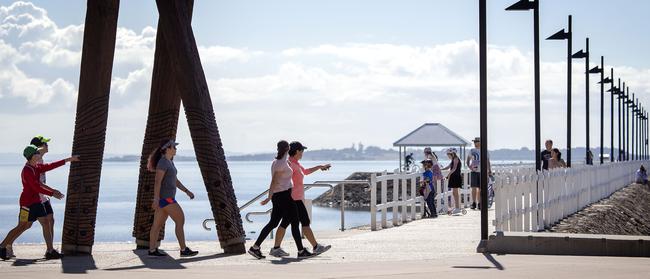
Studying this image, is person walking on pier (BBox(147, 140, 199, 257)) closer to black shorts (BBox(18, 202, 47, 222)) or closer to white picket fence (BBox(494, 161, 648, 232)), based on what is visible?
black shorts (BBox(18, 202, 47, 222))

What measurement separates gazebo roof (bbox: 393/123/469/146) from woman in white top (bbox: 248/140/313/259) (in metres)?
35.5

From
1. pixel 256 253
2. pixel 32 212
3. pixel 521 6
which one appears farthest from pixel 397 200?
pixel 32 212

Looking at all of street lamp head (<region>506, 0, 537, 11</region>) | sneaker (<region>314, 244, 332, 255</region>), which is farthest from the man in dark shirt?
sneaker (<region>314, 244, 332, 255</region>)

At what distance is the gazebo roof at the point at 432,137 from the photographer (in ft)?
173

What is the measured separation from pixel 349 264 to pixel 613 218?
23890 millimetres

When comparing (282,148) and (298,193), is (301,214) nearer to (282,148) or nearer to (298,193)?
(298,193)

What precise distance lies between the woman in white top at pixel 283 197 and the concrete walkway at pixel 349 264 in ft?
1.12

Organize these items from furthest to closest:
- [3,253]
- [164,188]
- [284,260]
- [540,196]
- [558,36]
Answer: [558,36] < [540,196] < [3,253] < [284,260] < [164,188]

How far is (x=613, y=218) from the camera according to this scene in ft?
124

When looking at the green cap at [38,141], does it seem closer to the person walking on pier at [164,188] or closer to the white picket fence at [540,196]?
the person walking on pier at [164,188]

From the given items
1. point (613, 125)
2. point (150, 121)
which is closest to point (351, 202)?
point (613, 125)

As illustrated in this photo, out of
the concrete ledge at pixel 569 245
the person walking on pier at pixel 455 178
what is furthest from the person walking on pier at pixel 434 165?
the concrete ledge at pixel 569 245

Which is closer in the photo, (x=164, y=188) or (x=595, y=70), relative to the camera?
(x=164, y=188)

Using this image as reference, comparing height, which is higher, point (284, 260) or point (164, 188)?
point (164, 188)
